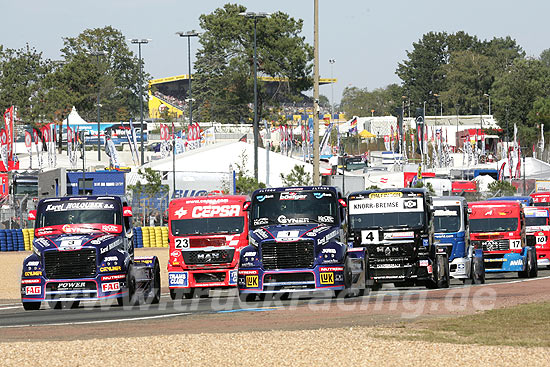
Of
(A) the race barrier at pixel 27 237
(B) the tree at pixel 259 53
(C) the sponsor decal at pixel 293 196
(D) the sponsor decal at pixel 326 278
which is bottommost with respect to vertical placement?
(A) the race barrier at pixel 27 237

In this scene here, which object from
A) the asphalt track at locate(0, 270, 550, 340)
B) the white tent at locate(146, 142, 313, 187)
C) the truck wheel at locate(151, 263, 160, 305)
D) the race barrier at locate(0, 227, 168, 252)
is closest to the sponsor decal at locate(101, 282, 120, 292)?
the asphalt track at locate(0, 270, 550, 340)

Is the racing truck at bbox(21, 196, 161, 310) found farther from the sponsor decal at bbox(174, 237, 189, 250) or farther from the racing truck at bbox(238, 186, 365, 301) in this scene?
the racing truck at bbox(238, 186, 365, 301)

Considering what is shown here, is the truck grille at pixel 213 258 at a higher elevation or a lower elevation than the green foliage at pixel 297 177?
higher

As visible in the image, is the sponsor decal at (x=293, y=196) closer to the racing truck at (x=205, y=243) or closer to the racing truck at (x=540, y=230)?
the racing truck at (x=205, y=243)

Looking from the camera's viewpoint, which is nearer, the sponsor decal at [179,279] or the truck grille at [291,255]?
the truck grille at [291,255]

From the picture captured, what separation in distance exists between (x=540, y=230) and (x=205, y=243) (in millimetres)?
17975

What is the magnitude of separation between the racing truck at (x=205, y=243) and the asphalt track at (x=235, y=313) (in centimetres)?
49

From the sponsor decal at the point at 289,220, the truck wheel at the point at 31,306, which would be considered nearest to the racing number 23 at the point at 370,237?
the sponsor decal at the point at 289,220

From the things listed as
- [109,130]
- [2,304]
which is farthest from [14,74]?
[2,304]

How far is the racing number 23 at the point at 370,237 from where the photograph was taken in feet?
82.9

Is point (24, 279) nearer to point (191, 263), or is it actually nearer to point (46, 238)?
point (46, 238)

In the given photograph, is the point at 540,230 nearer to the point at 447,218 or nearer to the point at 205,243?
the point at 447,218

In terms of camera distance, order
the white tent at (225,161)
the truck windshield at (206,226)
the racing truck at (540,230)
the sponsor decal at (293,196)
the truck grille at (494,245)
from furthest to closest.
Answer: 1. the white tent at (225,161)
2. the racing truck at (540,230)
3. the truck grille at (494,245)
4. the truck windshield at (206,226)
5. the sponsor decal at (293,196)

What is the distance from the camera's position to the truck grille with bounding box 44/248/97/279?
70.8ft
